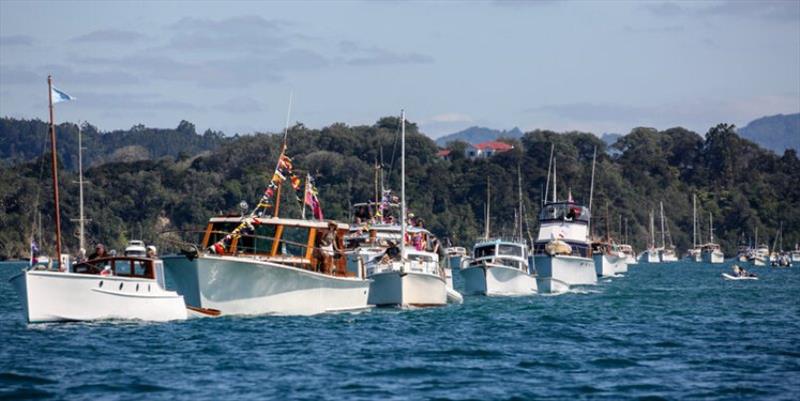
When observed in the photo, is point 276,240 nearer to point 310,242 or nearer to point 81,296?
point 310,242

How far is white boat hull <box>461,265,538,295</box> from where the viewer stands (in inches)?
3009

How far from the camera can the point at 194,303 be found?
5384 cm

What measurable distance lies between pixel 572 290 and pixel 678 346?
4305 cm

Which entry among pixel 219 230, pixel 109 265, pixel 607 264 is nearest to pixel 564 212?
pixel 607 264

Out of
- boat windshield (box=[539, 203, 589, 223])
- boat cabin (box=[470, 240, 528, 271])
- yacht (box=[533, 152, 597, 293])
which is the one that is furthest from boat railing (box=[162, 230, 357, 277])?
boat windshield (box=[539, 203, 589, 223])

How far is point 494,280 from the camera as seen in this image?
251 feet

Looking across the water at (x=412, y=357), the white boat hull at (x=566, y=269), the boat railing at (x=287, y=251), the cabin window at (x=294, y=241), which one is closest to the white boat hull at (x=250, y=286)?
the boat railing at (x=287, y=251)

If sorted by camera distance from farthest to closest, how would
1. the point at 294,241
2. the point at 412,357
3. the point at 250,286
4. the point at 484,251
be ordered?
the point at 484,251
the point at 294,241
the point at 250,286
the point at 412,357

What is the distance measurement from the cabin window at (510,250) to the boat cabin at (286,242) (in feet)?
72.2

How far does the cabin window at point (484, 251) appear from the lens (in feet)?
261

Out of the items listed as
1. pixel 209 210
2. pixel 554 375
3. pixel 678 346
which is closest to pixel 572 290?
pixel 678 346

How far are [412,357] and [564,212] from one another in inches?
2690

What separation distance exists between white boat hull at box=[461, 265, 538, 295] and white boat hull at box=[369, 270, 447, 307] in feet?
45.9

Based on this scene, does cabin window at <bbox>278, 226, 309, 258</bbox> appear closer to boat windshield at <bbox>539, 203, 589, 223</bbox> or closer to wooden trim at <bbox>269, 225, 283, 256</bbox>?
wooden trim at <bbox>269, 225, 283, 256</bbox>
